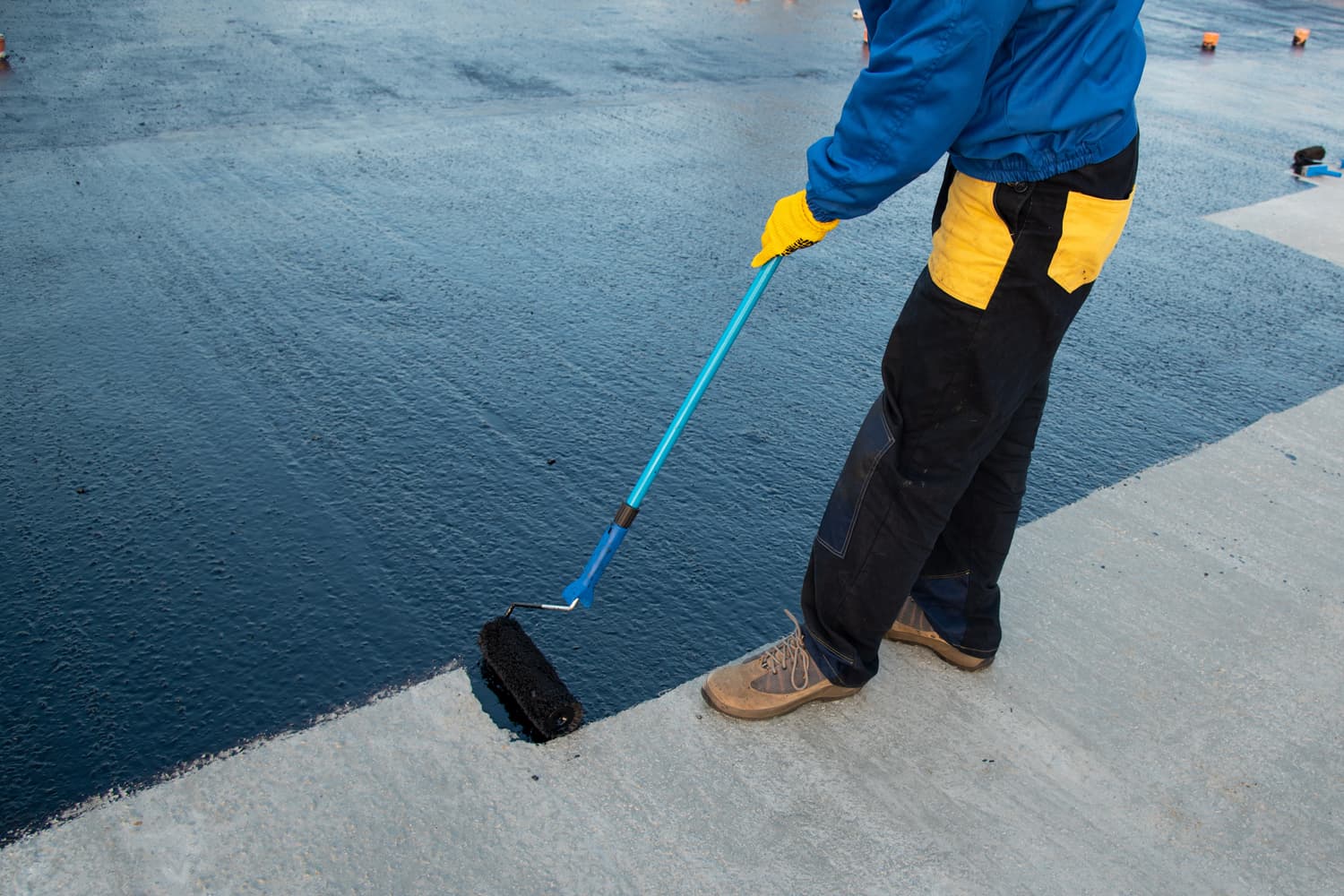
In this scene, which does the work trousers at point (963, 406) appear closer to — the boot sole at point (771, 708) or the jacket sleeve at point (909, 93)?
the boot sole at point (771, 708)

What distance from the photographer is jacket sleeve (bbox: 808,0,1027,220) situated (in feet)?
5.92

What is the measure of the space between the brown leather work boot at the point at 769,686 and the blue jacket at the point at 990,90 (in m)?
0.94

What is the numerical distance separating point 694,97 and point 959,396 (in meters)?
5.10

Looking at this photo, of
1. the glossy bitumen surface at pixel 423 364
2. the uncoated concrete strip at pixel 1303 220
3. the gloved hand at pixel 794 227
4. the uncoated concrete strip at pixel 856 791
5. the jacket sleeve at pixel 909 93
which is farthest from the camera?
the uncoated concrete strip at pixel 1303 220

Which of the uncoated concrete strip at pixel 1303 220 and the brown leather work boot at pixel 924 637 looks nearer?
the brown leather work boot at pixel 924 637

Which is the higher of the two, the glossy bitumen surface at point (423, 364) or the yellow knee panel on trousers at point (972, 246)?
the yellow knee panel on trousers at point (972, 246)

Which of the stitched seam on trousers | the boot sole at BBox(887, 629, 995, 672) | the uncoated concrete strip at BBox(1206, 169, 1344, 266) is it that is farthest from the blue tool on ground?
the uncoated concrete strip at BBox(1206, 169, 1344, 266)

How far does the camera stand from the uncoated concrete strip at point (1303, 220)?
5375 millimetres

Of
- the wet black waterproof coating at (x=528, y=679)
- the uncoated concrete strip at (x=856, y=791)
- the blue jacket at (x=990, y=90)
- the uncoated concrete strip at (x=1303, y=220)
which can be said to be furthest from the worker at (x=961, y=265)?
the uncoated concrete strip at (x=1303, y=220)

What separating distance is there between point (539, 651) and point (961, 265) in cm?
113

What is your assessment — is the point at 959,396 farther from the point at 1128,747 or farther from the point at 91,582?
the point at 91,582

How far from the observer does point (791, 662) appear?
234 cm

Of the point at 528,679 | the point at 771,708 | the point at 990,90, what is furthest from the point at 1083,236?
the point at 528,679

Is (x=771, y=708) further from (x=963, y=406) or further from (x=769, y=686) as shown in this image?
(x=963, y=406)
